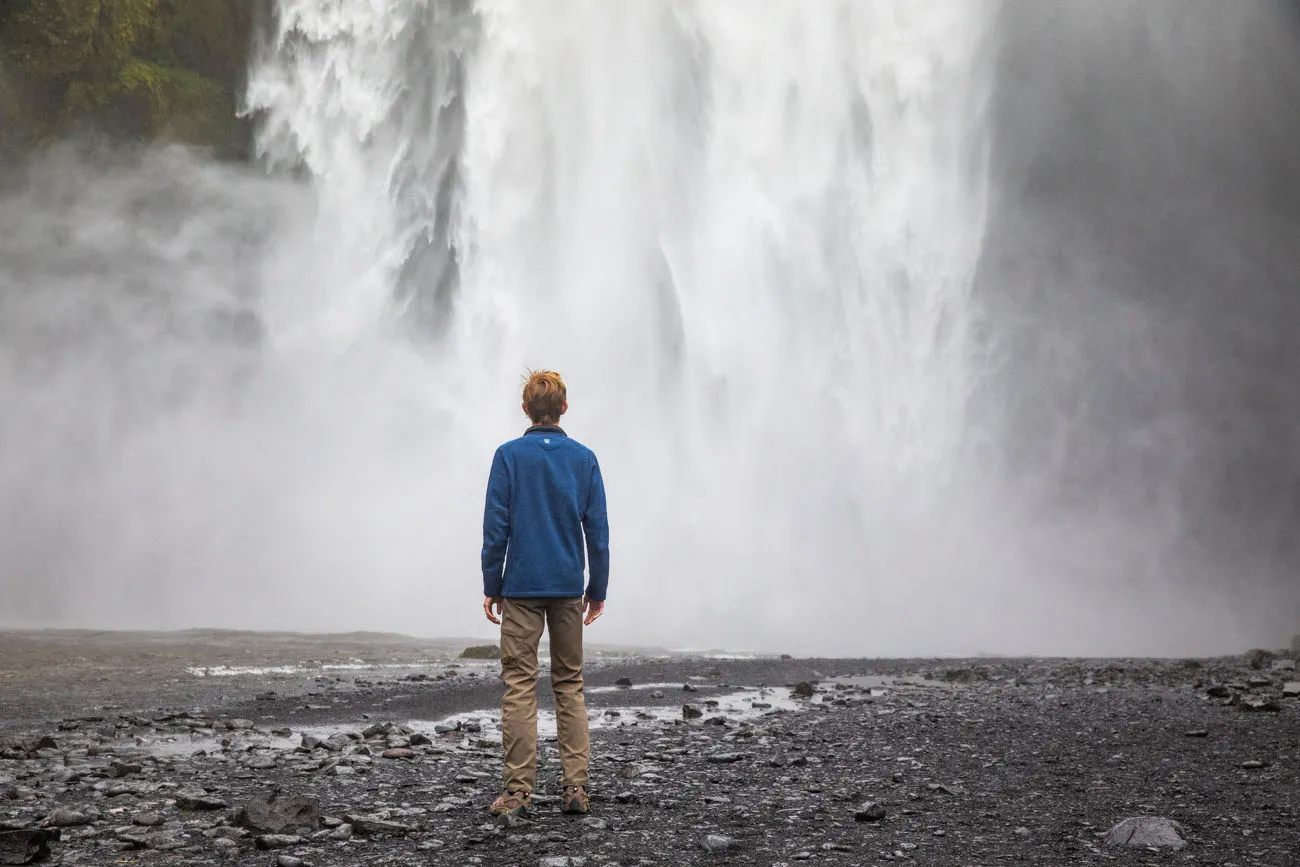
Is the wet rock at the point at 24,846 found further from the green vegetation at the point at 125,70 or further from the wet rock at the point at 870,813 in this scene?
the green vegetation at the point at 125,70

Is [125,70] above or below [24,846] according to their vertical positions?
above

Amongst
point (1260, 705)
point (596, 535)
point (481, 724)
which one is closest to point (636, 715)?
point (481, 724)

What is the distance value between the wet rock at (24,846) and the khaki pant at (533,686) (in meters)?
1.73

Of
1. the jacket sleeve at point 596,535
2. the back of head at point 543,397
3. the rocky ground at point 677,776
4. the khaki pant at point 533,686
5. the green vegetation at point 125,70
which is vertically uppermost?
the green vegetation at point 125,70

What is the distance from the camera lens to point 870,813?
439 cm

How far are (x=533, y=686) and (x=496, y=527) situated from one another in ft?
2.57

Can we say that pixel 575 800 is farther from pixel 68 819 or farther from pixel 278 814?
pixel 68 819

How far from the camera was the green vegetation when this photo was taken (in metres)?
29.3

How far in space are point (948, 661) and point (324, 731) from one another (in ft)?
39.4

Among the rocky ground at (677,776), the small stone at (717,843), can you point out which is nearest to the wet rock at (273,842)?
the rocky ground at (677,776)

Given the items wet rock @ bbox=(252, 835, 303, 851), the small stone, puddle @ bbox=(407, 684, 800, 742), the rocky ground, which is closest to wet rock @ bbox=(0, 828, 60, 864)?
the rocky ground

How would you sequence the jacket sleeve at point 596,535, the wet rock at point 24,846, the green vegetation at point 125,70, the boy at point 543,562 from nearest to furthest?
the wet rock at point 24,846, the boy at point 543,562, the jacket sleeve at point 596,535, the green vegetation at point 125,70

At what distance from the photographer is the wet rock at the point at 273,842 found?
12.4 ft

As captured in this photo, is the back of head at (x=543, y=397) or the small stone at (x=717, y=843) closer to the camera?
the small stone at (x=717, y=843)
